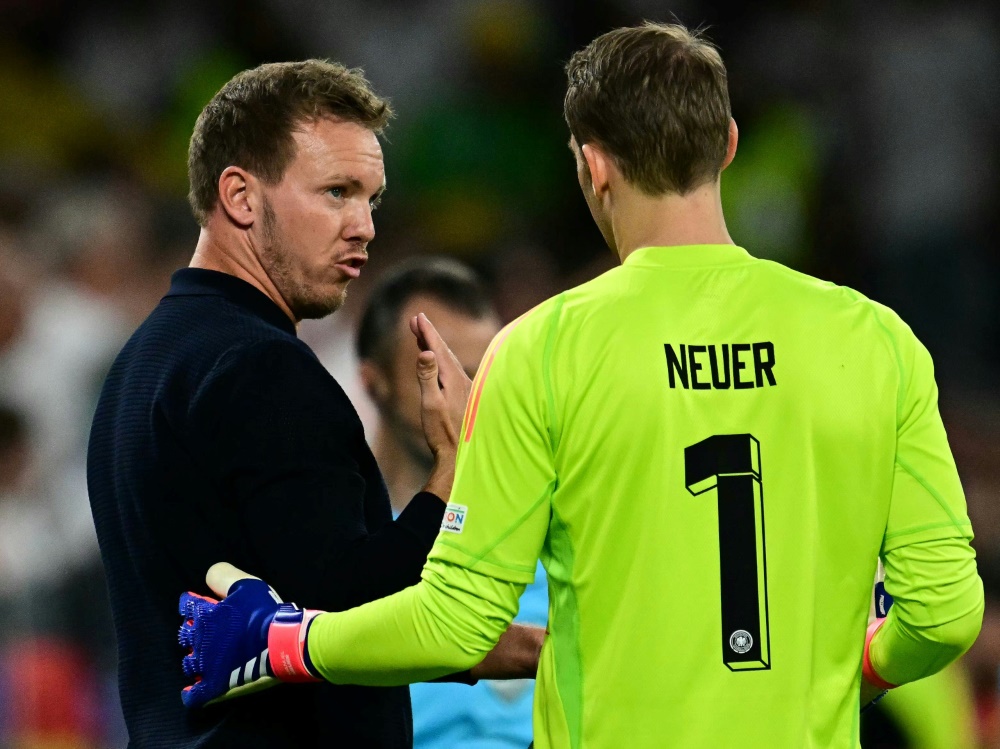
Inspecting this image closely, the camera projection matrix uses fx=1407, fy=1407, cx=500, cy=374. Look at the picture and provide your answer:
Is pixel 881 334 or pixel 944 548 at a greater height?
pixel 881 334

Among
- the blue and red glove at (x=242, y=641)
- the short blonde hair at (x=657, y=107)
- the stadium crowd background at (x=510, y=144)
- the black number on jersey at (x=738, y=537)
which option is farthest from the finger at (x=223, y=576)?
the stadium crowd background at (x=510, y=144)

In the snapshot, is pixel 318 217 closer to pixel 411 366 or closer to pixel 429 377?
pixel 429 377

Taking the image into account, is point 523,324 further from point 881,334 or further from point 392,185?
point 392,185

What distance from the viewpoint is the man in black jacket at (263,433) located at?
2324 mm

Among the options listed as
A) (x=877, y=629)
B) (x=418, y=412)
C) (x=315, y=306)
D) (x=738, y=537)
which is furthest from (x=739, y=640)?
(x=418, y=412)

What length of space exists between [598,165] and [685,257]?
0.19 m

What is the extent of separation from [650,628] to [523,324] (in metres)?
0.46

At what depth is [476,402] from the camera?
202 cm

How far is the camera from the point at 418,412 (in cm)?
372

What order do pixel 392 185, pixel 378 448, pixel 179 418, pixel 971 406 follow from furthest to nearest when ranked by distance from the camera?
pixel 392 185 < pixel 971 406 < pixel 378 448 < pixel 179 418

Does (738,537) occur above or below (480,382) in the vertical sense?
below

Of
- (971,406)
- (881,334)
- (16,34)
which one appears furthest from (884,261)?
(881,334)

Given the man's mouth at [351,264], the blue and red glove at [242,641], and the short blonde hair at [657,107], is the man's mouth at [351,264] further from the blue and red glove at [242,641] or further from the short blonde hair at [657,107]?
the short blonde hair at [657,107]


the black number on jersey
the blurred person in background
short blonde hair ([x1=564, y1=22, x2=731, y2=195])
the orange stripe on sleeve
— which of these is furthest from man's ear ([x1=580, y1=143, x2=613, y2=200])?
the blurred person in background
